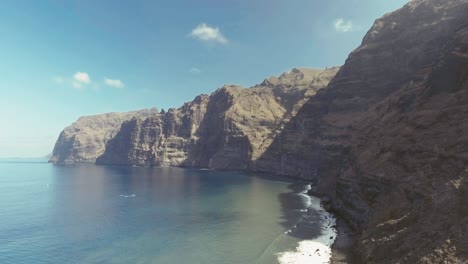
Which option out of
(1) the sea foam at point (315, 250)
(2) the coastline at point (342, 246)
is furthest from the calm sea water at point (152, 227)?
(2) the coastline at point (342, 246)

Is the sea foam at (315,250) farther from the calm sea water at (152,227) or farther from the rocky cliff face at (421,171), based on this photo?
the rocky cliff face at (421,171)

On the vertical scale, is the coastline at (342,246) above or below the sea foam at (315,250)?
above

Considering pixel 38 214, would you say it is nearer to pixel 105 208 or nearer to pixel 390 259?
pixel 105 208

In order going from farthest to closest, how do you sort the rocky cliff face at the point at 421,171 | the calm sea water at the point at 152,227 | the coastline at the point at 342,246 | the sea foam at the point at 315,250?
the calm sea water at the point at 152,227 < the sea foam at the point at 315,250 < the coastline at the point at 342,246 < the rocky cliff face at the point at 421,171

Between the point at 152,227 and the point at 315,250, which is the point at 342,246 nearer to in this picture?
the point at 315,250

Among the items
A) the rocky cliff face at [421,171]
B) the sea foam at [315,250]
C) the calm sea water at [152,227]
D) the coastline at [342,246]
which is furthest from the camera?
the calm sea water at [152,227]

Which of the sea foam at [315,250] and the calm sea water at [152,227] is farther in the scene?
the calm sea water at [152,227]

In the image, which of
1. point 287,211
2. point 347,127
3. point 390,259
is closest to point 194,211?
point 287,211

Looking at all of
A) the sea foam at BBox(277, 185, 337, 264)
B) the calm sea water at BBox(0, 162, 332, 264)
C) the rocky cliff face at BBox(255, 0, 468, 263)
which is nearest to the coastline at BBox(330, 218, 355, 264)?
the sea foam at BBox(277, 185, 337, 264)

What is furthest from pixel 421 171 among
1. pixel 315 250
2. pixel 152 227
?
pixel 152 227
